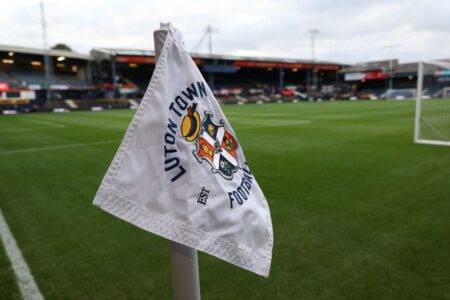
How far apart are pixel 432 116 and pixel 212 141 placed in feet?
45.0

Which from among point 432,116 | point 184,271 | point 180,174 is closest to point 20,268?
point 184,271

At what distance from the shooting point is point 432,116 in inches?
515

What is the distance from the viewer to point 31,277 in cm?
356

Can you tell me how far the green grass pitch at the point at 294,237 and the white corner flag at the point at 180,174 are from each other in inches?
76.4

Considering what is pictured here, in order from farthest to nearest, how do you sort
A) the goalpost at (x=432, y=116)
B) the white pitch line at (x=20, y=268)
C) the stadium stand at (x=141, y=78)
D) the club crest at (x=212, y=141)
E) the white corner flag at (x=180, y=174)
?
the stadium stand at (x=141, y=78) < the goalpost at (x=432, y=116) < the white pitch line at (x=20, y=268) < the club crest at (x=212, y=141) < the white corner flag at (x=180, y=174)

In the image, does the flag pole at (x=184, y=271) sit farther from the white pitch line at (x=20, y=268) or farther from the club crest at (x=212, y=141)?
the white pitch line at (x=20, y=268)

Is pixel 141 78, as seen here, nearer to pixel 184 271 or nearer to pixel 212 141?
pixel 212 141

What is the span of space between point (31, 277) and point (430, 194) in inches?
223

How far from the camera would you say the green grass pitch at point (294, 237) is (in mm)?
3330

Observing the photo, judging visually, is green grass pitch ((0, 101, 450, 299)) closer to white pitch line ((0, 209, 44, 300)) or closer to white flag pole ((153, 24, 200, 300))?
white pitch line ((0, 209, 44, 300))

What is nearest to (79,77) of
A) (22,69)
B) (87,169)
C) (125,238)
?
(22,69)

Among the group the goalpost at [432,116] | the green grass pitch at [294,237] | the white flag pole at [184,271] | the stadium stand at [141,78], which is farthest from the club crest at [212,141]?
the stadium stand at [141,78]

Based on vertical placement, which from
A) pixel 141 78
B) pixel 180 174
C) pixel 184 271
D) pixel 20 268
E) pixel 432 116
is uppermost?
pixel 141 78

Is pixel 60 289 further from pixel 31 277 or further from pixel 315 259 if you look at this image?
pixel 315 259
